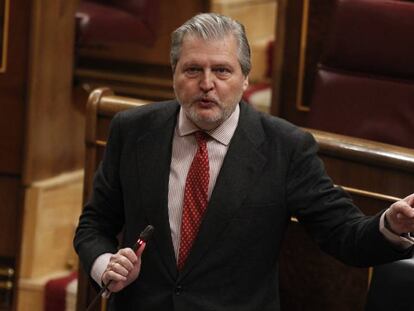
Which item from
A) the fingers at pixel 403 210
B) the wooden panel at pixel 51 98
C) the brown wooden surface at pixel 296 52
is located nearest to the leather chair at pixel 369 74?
the brown wooden surface at pixel 296 52

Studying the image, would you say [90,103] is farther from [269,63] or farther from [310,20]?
[269,63]

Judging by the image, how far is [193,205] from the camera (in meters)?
0.85

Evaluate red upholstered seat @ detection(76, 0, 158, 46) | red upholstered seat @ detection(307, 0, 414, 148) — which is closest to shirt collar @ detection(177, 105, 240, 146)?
red upholstered seat @ detection(307, 0, 414, 148)

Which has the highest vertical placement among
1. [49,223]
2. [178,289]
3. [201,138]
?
[201,138]

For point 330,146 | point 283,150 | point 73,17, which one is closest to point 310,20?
point 73,17

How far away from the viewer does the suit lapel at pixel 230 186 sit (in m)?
0.84


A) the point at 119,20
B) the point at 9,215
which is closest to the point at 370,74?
the point at 9,215

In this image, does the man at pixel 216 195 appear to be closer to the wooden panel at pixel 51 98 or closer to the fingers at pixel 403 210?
the fingers at pixel 403 210

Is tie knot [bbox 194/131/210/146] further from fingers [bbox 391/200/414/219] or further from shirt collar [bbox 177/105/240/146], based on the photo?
fingers [bbox 391/200/414/219]

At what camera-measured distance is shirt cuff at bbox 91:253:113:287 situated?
2.84 ft

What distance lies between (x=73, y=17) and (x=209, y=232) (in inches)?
26.7

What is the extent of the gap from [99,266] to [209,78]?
0.58ft

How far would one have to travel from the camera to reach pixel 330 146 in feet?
3.32

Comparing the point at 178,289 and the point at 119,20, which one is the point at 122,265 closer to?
the point at 178,289
